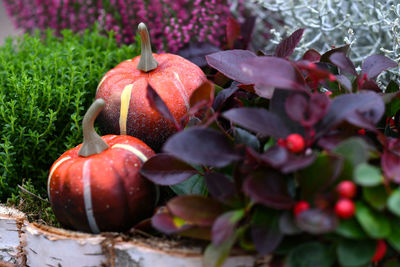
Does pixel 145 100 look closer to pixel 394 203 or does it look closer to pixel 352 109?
pixel 352 109

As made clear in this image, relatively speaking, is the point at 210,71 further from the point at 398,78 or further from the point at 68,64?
the point at 398,78

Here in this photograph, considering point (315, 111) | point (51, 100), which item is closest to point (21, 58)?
point (51, 100)

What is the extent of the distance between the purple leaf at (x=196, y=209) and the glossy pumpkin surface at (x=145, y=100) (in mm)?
327

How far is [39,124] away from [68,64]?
0.26m

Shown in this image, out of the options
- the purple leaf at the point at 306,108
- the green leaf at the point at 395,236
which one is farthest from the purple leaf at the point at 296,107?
the green leaf at the point at 395,236

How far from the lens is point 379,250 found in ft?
2.22

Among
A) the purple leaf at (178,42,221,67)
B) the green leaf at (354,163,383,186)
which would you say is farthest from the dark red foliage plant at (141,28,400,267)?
the purple leaf at (178,42,221,67)

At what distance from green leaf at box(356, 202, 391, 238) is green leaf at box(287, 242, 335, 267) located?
76mm

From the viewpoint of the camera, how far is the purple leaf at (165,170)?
2.70ft

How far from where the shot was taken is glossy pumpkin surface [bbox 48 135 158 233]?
844 mm

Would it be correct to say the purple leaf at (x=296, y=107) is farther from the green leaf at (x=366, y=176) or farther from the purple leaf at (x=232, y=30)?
the purple leaf at (x=232, y=30)

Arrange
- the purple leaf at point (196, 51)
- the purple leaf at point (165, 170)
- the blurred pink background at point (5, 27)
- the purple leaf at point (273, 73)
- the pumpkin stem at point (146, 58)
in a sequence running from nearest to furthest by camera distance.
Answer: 1. the purple leaf at point (273, 73)
2. the purple leaf at point (165, 170)
3. the pumpkin stem at point (146, 58)
4. the purple leaf at point (196, 51)
5. the blurred pink background at point (5, 27)

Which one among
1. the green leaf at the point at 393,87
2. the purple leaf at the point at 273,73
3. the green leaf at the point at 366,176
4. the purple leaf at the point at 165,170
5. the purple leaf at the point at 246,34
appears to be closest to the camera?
the green leaf at the point at 366,176

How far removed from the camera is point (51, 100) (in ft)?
3.79
